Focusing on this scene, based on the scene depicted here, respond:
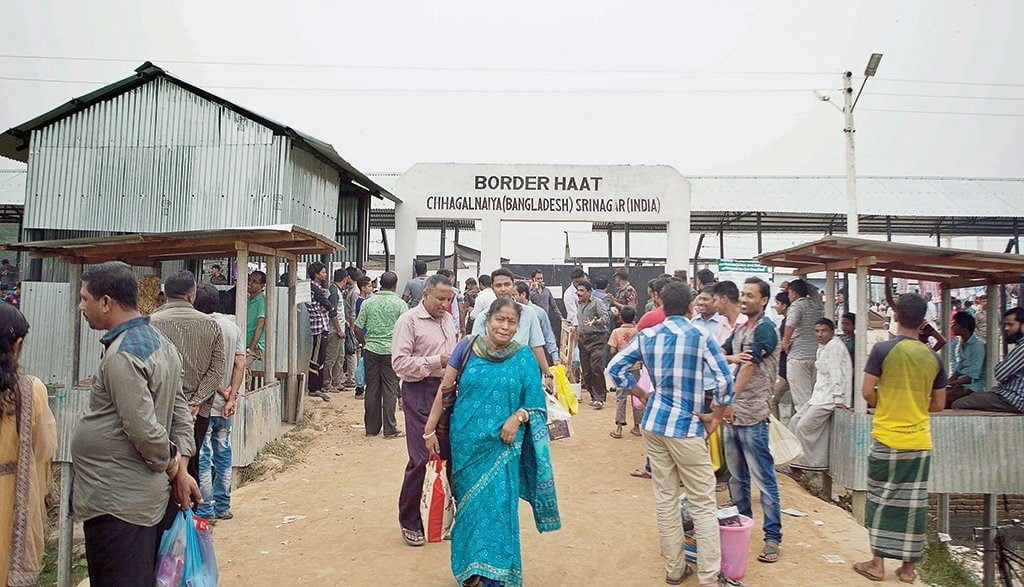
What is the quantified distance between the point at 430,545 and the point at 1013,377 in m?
5.90

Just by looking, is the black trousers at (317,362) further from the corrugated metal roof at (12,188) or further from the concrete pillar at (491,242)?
the corrugated metal roof at (12,188)

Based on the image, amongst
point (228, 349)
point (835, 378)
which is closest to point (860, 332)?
point (835, 378)

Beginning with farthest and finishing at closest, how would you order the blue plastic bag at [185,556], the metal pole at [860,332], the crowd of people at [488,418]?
the metal pole at [860,332]
the blue plastic bag at [185,556]
the crowd of people at [488,418]

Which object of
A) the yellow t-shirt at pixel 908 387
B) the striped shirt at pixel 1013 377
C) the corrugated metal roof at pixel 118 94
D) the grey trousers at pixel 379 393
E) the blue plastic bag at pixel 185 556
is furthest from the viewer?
the corrugated metal roof at pixel 118 94

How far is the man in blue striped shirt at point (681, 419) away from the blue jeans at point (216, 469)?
3.36 meters

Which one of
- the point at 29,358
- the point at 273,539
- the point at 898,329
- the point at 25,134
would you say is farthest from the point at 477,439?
the point at 25,134

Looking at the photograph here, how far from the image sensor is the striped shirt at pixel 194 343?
183 inches

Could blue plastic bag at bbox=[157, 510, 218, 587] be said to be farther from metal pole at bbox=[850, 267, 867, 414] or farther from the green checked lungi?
metal pole at bbox=[850, 267, 867, 414]

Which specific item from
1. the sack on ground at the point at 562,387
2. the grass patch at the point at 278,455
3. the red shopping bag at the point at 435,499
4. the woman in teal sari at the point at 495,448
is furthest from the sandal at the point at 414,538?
the sack on ground at the point at 562,387

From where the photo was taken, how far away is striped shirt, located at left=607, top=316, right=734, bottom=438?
4.11m

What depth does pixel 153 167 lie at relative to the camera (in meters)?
10.3

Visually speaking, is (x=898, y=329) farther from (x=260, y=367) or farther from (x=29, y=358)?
(x=29, y=358)

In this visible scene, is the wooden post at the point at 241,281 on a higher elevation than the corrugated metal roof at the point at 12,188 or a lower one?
lower

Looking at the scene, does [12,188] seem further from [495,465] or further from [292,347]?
[495,465]
